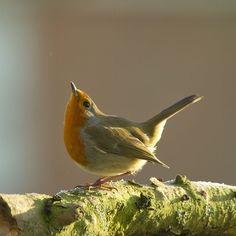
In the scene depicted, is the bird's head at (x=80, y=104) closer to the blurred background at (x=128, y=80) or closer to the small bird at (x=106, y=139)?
the small bird at (x=106, y=139)

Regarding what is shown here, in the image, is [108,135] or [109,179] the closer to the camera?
[109,179]

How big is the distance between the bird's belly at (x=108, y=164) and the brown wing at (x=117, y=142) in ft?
0.12

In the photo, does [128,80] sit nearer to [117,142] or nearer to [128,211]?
[117,142]

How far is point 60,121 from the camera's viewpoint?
32.5 ft

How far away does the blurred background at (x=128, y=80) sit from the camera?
386 inches

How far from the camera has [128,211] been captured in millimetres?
2949

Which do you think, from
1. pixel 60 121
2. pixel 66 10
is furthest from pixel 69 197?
pixel 66 10

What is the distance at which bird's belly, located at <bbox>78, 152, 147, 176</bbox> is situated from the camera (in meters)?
4.04

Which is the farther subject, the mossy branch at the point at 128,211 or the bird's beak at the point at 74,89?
the bird's beak at the point at 74,89

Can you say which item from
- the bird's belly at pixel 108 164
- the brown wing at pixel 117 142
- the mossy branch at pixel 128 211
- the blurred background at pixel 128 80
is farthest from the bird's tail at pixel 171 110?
the blurred background at pixel 128 80

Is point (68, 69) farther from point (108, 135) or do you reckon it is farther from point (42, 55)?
point (108, 135)

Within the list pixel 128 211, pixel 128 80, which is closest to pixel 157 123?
pixel 128 211

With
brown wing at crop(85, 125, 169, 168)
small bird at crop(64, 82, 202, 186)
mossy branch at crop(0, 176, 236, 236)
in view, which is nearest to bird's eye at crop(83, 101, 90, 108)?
small bird at crop(64, 82, 202, 186)

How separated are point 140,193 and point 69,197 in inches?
13.2
